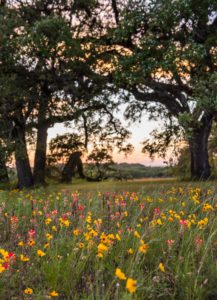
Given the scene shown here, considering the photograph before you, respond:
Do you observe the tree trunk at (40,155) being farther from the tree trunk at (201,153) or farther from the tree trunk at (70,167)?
the tree trunk at (201,153)

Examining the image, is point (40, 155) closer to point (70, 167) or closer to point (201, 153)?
point (70, 167)

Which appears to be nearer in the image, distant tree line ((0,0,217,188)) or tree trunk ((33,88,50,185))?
distant tree line ((0,0,217,188))

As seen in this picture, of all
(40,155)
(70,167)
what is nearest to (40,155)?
(40,155)

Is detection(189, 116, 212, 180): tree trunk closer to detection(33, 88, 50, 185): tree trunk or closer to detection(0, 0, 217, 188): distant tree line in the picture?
detection(0, 0, 217, 188): distant tree line

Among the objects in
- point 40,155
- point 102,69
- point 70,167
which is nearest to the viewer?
point 102,69

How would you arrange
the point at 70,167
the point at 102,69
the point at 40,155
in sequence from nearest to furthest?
the point at 102,69
the point at 40,155
the point at 70,167

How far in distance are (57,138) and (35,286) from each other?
24366 millimetres

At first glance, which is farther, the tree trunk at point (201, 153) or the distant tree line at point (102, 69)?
the tree trunk at point (201, 153)

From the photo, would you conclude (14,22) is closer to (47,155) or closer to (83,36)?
(83,36)

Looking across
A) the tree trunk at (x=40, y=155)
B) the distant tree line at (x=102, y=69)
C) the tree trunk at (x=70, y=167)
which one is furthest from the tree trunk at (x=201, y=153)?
the tree trunk at (x=40, y=155)

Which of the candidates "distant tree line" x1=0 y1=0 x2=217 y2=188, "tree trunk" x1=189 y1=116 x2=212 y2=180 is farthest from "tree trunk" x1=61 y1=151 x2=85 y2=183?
"tree trunk" x1=189 y1=116 x2=212 y2=180

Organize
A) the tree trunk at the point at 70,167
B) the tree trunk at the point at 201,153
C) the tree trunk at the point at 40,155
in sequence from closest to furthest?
the tree trunk at the point at 201,153 → the tree trunk at the point at 40,155 → the tree trunk at the point at 70,167

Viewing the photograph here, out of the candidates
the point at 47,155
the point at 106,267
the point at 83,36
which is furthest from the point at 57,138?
the point at 106,267

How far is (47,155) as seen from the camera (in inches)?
1239
